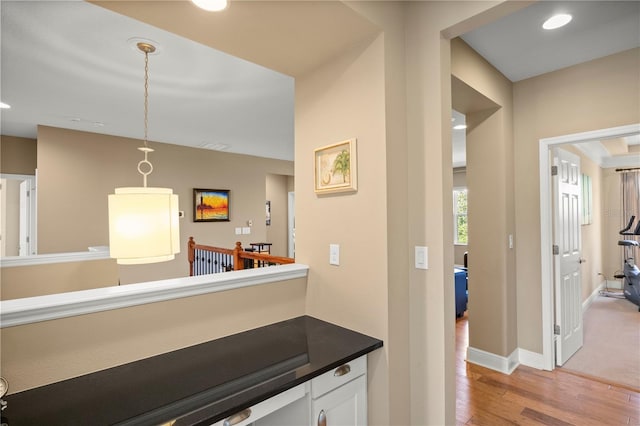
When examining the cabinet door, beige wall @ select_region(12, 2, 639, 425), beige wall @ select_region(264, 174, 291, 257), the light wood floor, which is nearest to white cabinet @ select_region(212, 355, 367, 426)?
the cabinet door

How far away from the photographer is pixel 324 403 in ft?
4.71

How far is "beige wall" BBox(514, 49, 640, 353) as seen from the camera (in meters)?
2.53

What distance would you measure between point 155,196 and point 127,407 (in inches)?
46.7

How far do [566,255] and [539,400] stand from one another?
139 centimetres

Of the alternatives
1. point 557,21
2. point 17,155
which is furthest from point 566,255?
point 17,155

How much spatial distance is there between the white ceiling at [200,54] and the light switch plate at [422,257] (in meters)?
1.18

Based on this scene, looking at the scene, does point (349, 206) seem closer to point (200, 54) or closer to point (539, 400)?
point (200, 54)

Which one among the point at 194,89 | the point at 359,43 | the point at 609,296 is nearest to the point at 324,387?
the point at 359,43

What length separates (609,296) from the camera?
5.51 metres

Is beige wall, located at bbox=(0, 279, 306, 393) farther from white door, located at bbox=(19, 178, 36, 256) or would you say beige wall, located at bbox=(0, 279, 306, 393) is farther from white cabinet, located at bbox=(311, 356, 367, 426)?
white door, located at bbox=(19, 178, 36, 256)

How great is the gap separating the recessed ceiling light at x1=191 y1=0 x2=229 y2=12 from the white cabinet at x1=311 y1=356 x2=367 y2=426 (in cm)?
169

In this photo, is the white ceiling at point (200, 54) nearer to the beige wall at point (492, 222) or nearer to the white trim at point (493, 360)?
the beige wall at point (492, 222)

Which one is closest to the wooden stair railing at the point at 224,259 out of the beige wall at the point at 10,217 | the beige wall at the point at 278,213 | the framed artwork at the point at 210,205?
the framed artwork at the point at 210,205

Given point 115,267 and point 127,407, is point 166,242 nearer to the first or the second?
point 127,407
